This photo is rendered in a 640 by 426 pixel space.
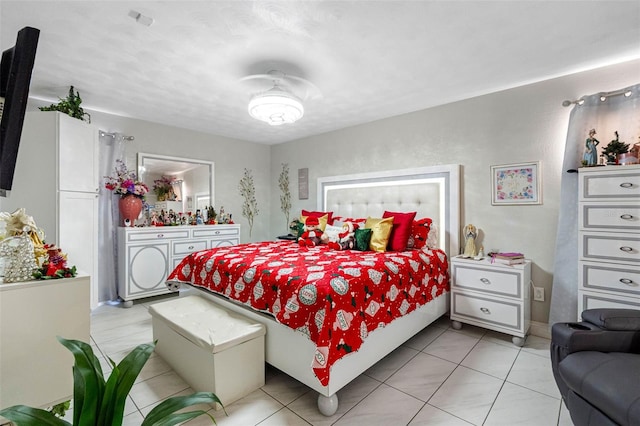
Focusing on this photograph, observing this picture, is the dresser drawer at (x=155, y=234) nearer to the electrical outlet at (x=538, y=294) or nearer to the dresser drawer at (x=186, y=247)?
the dresser drawer at (x=186, y=247)

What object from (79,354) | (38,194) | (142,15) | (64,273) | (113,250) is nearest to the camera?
(79,354)

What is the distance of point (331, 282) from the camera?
173 cm

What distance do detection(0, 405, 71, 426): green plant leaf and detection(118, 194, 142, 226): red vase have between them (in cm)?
314

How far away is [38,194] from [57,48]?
1.40 metres

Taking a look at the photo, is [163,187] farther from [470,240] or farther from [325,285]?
[470,240]

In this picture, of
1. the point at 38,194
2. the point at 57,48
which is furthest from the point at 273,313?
the point at 38,194

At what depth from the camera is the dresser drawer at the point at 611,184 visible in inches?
77.0

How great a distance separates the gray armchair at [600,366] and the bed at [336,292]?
97 centimetres

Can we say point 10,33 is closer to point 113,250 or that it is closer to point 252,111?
point 252,111

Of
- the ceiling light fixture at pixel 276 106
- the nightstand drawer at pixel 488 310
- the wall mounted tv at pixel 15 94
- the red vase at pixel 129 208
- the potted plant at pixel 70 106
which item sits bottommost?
the nightstand drawer at pixel 488 310

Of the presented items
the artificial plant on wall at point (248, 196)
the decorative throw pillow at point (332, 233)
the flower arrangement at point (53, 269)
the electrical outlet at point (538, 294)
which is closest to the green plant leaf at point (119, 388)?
the flower arrangement at point (53, 269)

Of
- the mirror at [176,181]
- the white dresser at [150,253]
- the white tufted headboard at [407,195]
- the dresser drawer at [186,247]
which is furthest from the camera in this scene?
the mirror at [176,181]

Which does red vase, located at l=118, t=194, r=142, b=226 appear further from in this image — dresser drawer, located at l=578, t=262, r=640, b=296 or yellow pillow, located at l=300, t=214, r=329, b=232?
dresser drawer, located at l=578, t=262, r=640, b=296

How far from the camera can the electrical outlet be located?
2.60m
